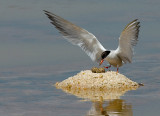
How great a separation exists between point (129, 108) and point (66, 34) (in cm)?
472

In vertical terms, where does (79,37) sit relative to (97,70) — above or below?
above

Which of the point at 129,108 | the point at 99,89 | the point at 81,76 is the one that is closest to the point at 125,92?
the point at 99,89

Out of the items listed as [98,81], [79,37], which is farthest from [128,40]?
[98,81]

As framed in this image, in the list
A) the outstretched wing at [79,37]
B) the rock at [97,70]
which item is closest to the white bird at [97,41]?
the outstretched wing at [79,37]

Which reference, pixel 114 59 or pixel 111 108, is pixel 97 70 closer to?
pixel 114 59

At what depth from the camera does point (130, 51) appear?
13.7 metres

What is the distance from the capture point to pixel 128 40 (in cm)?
1330

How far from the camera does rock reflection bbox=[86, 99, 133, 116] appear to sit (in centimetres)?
921

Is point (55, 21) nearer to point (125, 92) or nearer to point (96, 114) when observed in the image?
point (125, 92)

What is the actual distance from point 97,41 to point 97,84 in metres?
1.52

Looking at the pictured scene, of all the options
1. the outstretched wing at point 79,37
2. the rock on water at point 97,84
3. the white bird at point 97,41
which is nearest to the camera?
the white bird at point 97,41

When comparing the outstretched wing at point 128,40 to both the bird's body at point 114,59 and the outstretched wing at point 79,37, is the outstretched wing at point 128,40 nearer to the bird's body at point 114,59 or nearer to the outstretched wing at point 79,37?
the bird's body at point 114,59

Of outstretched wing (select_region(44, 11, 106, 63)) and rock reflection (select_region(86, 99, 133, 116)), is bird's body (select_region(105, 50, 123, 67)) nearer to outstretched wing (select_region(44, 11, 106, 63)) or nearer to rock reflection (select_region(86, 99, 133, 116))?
outstretched wing (select_region(44, 11, 106, 63))

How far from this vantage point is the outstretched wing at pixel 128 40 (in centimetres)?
1298
